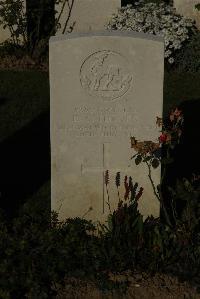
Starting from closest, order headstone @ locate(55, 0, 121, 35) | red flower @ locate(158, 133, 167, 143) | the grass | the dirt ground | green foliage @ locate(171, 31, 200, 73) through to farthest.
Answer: the dirt ground, red flower @ locate(158, 133, 167, 143), the grass, green foliage @ locate(171, 31, 200, 73), headstone @ locate(55, 0, 121, 35)

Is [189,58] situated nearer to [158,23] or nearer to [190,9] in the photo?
[158,23]

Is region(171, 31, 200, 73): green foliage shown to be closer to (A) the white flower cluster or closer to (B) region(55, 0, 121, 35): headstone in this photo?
(A) the white flower cluster

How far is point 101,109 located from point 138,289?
1362 mm

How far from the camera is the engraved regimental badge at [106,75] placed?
5.05m

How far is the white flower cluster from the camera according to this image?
412 inches

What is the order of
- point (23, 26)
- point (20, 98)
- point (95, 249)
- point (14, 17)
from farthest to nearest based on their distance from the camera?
point (23, 26), point (14, 17), point (20, 98), point (95, 249)

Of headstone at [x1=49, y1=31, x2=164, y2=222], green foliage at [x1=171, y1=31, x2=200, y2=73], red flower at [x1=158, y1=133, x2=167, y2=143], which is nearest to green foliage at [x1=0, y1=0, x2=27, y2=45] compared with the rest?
green foliage at [x1=171, y1=31, x2=200, y2=73]

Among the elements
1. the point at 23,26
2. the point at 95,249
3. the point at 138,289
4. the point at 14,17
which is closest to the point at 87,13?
the point at 23,26

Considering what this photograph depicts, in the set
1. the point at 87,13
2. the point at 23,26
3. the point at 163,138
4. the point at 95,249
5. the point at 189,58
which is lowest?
the point at 95,249

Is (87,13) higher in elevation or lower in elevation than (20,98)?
higher

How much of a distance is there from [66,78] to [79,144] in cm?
52

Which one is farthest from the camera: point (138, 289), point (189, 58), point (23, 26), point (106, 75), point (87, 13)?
point (87, 13)

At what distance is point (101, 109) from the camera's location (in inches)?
203

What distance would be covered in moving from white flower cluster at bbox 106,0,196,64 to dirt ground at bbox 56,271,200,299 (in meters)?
5.93
